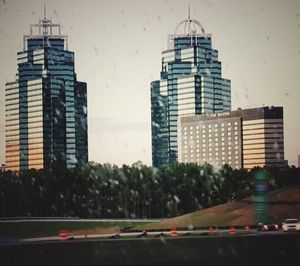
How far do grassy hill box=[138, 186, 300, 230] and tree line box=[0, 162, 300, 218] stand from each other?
2568 inches

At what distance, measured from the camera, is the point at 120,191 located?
16325 centimetres

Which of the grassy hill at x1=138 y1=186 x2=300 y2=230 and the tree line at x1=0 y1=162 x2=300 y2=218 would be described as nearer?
the grassy hill at x1=138 y1=186 x2=300 y2=230

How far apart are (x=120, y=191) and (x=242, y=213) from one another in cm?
8120

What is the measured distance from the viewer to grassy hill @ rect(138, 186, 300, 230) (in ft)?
264

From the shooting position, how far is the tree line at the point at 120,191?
520ft

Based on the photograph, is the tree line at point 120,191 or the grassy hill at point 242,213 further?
the tree line at point 120,191

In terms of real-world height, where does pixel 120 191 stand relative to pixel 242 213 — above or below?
below

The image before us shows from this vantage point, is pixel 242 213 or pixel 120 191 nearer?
pixel 242 213

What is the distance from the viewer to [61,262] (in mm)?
33188

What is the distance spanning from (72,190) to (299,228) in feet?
349

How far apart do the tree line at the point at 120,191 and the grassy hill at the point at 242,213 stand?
2568 inches

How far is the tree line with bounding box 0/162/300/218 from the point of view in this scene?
158625 mm

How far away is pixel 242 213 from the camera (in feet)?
278

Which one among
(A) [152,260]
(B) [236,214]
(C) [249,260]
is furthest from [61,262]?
(B) [236,214]
